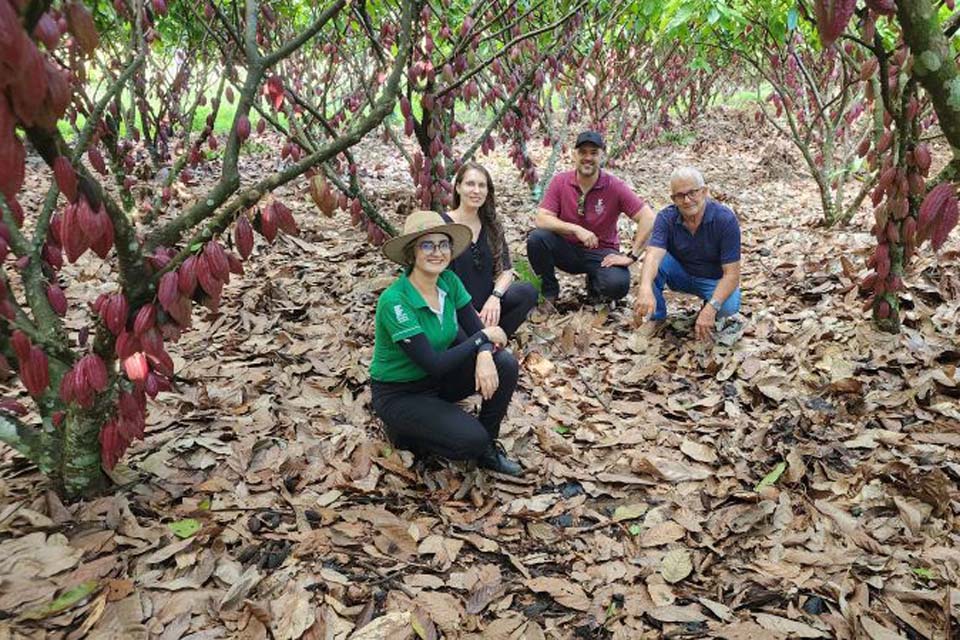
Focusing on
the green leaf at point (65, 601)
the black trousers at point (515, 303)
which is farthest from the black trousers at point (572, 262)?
the green leaf at point (65, 601)

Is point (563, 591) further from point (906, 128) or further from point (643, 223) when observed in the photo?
point (643, 223)

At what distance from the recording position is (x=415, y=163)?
4855mm

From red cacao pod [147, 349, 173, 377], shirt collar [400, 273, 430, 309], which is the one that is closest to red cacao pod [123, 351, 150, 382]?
red cacao pod [147, 349, 173, 377]

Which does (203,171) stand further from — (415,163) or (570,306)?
(570,306)

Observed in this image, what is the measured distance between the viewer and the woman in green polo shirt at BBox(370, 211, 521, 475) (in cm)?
293

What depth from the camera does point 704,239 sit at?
13.9 feet

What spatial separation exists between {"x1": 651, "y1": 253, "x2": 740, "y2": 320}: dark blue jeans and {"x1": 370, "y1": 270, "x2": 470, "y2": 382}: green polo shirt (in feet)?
5.81

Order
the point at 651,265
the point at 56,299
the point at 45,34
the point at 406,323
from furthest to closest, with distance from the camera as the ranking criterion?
1. the point at 651,265
2. the point at 406,323
3. the point at 56,299
4. the point at 45,34

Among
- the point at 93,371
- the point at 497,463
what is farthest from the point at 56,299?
the point at 497,463

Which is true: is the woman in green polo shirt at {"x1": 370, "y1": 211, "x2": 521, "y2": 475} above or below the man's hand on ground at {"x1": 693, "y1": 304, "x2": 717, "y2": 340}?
above

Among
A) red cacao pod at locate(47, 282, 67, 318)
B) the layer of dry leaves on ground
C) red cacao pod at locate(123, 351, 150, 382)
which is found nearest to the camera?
red cacao pod at locate(123, 351, 150, 382)

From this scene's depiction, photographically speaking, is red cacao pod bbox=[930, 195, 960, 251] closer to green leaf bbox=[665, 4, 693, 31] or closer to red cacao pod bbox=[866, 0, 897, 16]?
red cacao pod bbox=[866, 0, 897, 16]

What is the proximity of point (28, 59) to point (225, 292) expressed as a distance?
3.88 m

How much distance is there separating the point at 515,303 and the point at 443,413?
4.53 feet
